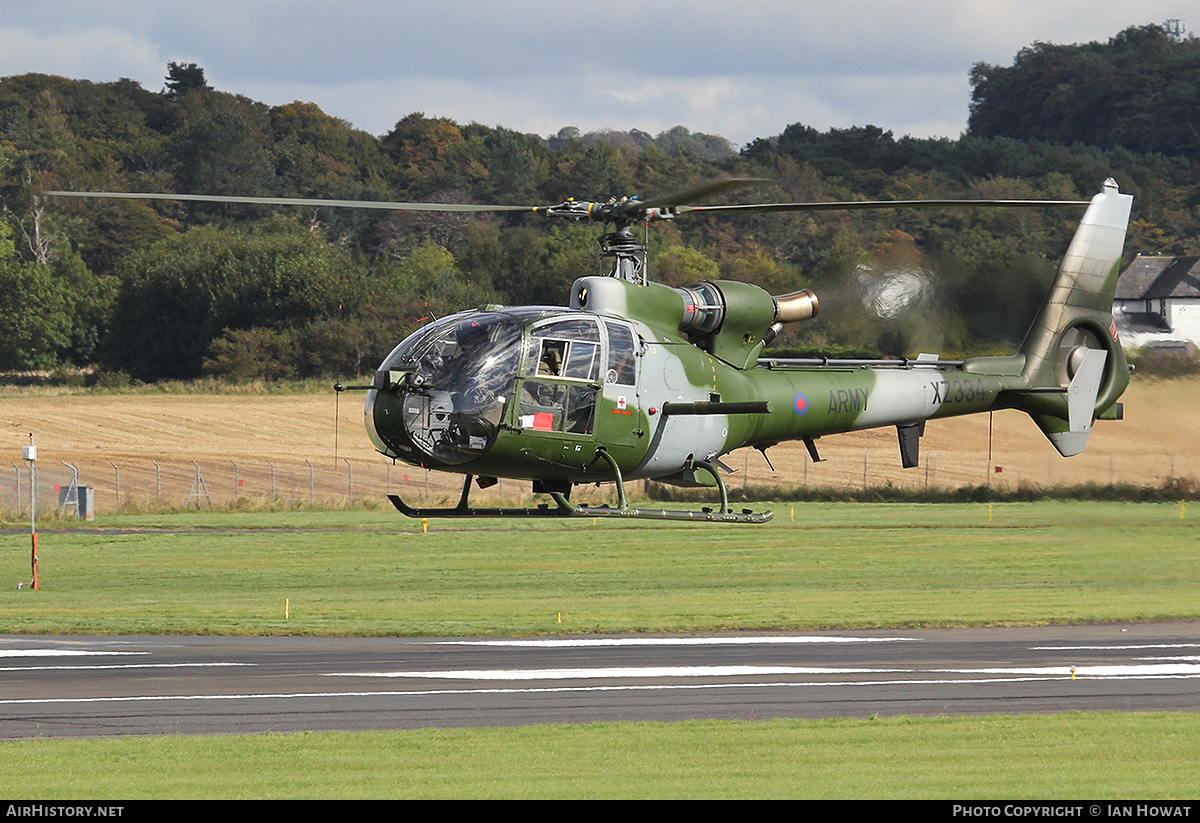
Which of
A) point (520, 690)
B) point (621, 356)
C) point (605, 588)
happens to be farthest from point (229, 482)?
point (621, 356)

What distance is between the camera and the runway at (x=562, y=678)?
2573 centimetres

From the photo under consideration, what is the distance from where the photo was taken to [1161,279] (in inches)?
2655

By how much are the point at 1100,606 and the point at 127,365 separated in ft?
247

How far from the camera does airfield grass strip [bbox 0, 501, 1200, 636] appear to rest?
124 ft

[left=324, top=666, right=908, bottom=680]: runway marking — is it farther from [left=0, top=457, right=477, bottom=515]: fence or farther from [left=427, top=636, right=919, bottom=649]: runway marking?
[left=0, top=457, right=477, bottom=515]: fence

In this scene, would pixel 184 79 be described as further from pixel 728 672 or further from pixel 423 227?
pixel 728 672

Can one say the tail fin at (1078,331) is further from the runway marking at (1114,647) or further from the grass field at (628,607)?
the runway marking at (1114,647)

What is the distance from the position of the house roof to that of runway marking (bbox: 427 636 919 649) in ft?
64.4

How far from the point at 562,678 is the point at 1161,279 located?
153 ft

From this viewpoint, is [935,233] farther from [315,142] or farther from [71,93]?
[71,93]

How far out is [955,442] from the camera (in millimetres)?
76125

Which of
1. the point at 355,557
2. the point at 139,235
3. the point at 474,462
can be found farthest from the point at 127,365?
the point at 474,462

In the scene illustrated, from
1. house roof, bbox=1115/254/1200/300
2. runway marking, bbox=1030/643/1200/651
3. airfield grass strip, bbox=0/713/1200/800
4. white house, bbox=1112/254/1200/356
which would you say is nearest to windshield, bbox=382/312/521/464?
airfield grass strip, bbox=0/713/1200/800

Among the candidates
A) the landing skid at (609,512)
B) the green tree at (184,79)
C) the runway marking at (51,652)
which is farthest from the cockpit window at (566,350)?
the green tree at (184,79)
